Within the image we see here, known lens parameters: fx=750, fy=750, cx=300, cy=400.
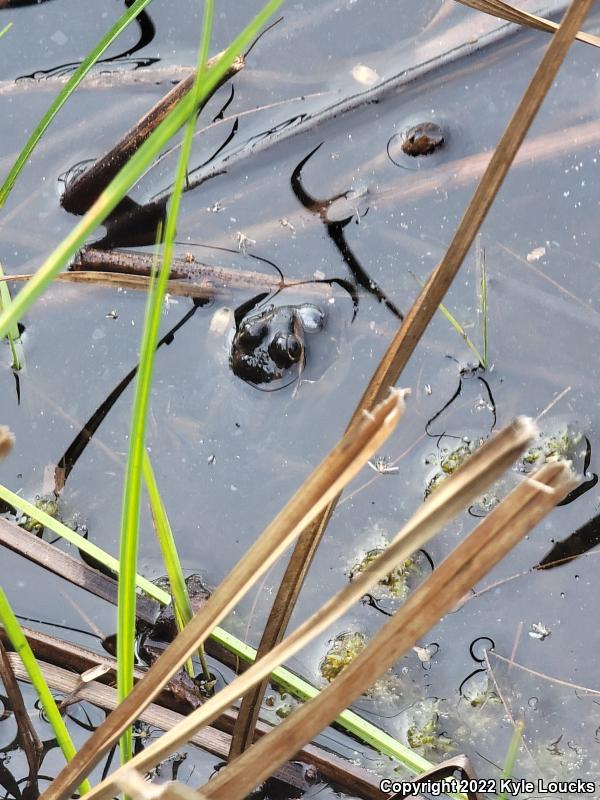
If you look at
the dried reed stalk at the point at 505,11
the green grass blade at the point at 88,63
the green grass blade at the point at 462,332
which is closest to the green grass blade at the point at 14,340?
the green grass blade at the point at 88,63

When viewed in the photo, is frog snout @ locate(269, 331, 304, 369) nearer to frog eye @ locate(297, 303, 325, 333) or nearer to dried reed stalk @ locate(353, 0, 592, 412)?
frog eye @ locate(297, 303, 325, 333)

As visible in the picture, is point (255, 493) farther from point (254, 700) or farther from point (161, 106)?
point (161, 106)

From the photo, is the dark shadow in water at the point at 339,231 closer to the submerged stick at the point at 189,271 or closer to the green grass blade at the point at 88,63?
the submerged stick at the point at 189,271

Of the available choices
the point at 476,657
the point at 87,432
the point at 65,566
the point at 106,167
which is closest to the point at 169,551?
the point at 65,566

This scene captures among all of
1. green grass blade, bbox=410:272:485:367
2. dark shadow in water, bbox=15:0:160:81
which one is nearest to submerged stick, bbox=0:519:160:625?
green grass blade, bbox=410:272:485:367

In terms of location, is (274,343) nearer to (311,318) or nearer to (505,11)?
(311,318)

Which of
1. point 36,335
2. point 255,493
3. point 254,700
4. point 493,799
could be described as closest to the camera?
point 254,700

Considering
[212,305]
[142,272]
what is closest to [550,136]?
[212,305]
